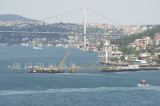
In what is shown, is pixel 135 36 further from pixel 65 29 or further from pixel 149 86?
pixel 149 86

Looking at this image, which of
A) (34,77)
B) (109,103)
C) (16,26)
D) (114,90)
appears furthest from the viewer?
(16,26)

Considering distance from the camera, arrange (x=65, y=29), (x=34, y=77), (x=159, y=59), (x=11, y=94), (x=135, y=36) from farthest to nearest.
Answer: (x=65, y=29) < (x=135, y=36) < (x=159, y=59) < (x=34, y=77) < (x=11, y=94)

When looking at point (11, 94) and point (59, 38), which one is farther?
point (59, 38)

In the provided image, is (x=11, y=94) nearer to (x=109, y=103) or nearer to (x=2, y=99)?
(x=2, y=99)

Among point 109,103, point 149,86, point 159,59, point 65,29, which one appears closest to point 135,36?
point 159,59

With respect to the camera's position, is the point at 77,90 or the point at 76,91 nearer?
the point at 76,91

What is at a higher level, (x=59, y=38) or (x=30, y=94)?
(x=59, y=38)

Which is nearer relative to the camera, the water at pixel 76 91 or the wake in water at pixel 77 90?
the water at pixel 76 91

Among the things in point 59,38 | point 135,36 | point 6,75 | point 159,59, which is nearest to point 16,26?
point 59,38

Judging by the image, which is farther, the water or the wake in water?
the wake in water
